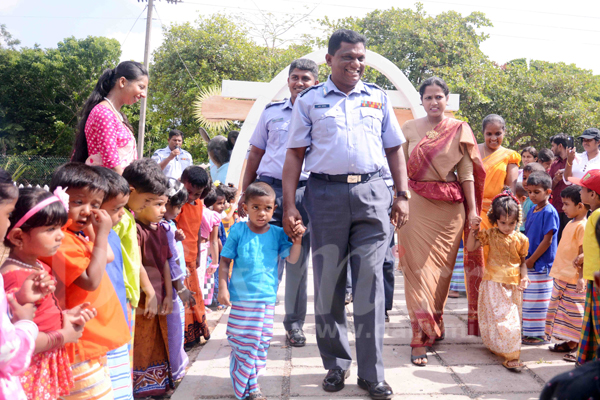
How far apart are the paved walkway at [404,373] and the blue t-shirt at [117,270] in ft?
2.69

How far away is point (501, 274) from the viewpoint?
356cm

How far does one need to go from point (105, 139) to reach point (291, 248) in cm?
125

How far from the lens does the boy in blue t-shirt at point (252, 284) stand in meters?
2.76

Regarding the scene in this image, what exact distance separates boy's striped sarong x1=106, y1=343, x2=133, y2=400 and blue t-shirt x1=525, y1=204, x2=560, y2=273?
3213mm

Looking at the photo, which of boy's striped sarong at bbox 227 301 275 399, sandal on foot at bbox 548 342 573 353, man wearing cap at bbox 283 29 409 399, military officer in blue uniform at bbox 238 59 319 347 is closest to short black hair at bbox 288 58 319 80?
military officer in blue uniform at bbox 238 59 319 347

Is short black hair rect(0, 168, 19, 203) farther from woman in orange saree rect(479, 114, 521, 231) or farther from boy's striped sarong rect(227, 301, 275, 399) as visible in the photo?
woman in orange saree rect(479, 114, 521, 231)

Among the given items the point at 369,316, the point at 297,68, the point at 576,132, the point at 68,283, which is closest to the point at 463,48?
the point at 576,132

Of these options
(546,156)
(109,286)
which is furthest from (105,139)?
(546,156)

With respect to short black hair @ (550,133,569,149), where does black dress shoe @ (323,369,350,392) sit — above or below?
below

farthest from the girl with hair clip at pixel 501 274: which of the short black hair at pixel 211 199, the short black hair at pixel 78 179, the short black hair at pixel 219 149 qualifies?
the short black hair at pixel 219 149

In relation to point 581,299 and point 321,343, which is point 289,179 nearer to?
point 321,343

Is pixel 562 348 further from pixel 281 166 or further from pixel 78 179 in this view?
pixel 78 179

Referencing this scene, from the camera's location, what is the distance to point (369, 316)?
2896mm

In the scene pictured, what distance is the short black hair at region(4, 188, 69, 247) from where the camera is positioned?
176 centimetres
